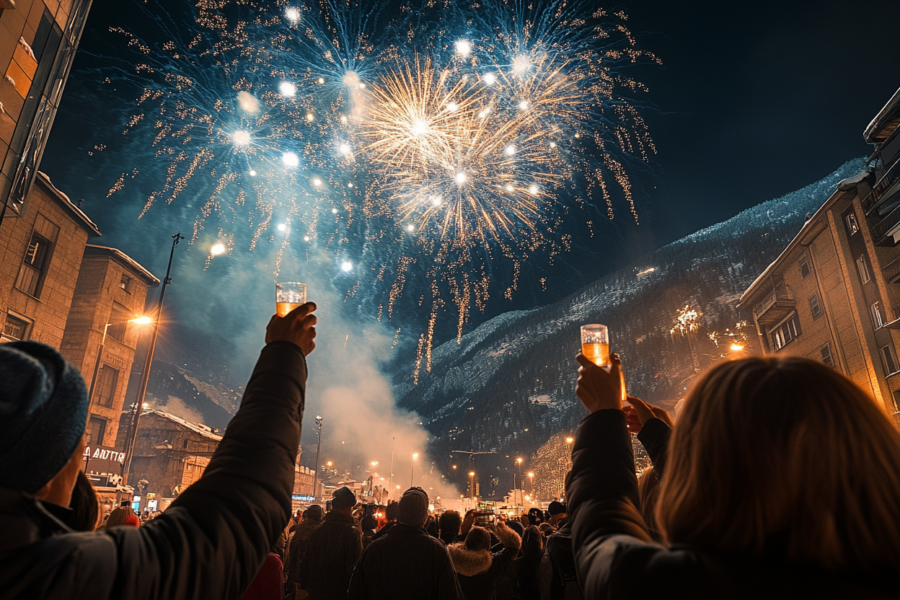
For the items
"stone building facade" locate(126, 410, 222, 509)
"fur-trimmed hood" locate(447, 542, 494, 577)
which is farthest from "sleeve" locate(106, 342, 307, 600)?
"stone building facade" locate(126, 410, 222, 509)

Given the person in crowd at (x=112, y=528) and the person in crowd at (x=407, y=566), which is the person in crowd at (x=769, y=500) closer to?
the person in crowd at (x=112, y=528)

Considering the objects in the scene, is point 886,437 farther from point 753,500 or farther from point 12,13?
point 12,13

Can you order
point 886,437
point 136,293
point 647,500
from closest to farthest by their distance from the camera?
point 886,437
point 647,500
point 136,293

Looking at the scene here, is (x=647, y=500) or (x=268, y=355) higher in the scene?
(x=268, y=355)

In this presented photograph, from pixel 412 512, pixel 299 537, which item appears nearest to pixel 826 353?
pixel 299 537

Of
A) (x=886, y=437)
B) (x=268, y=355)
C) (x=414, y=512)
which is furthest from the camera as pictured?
(x=414, y=512)

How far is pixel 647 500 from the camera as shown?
9.71 ft

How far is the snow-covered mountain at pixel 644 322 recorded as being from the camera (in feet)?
392

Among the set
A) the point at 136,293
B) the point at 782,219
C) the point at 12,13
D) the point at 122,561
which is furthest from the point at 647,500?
the point at 782,219

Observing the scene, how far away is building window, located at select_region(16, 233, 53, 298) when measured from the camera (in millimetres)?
26672

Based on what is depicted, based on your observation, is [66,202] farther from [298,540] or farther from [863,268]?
[863,268]

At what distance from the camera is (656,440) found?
2531mm

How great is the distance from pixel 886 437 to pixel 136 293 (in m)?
46.7

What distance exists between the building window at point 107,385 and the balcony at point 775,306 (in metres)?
45.7
